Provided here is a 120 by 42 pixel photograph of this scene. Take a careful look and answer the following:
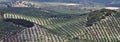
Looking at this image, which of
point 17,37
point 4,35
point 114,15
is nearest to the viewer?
point 17,37

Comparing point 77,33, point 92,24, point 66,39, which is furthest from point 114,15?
point 66,39

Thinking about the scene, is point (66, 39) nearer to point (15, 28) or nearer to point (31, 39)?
point (31, 39)

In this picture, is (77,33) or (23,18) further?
(23,18)

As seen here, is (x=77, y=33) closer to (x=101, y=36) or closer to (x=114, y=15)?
(x=101, y=36)

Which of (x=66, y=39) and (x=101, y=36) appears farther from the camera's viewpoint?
(x=101, y=36)

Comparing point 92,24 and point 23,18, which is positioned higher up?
point 92,24

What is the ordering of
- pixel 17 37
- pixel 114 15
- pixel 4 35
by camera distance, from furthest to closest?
1. pixel 114 15
2. pixel 4 35
3. pixel 17 37

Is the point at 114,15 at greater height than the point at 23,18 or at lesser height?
greater

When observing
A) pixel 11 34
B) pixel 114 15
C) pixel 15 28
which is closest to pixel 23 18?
pixel 15 28

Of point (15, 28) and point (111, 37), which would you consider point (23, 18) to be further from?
point (111, 37)
